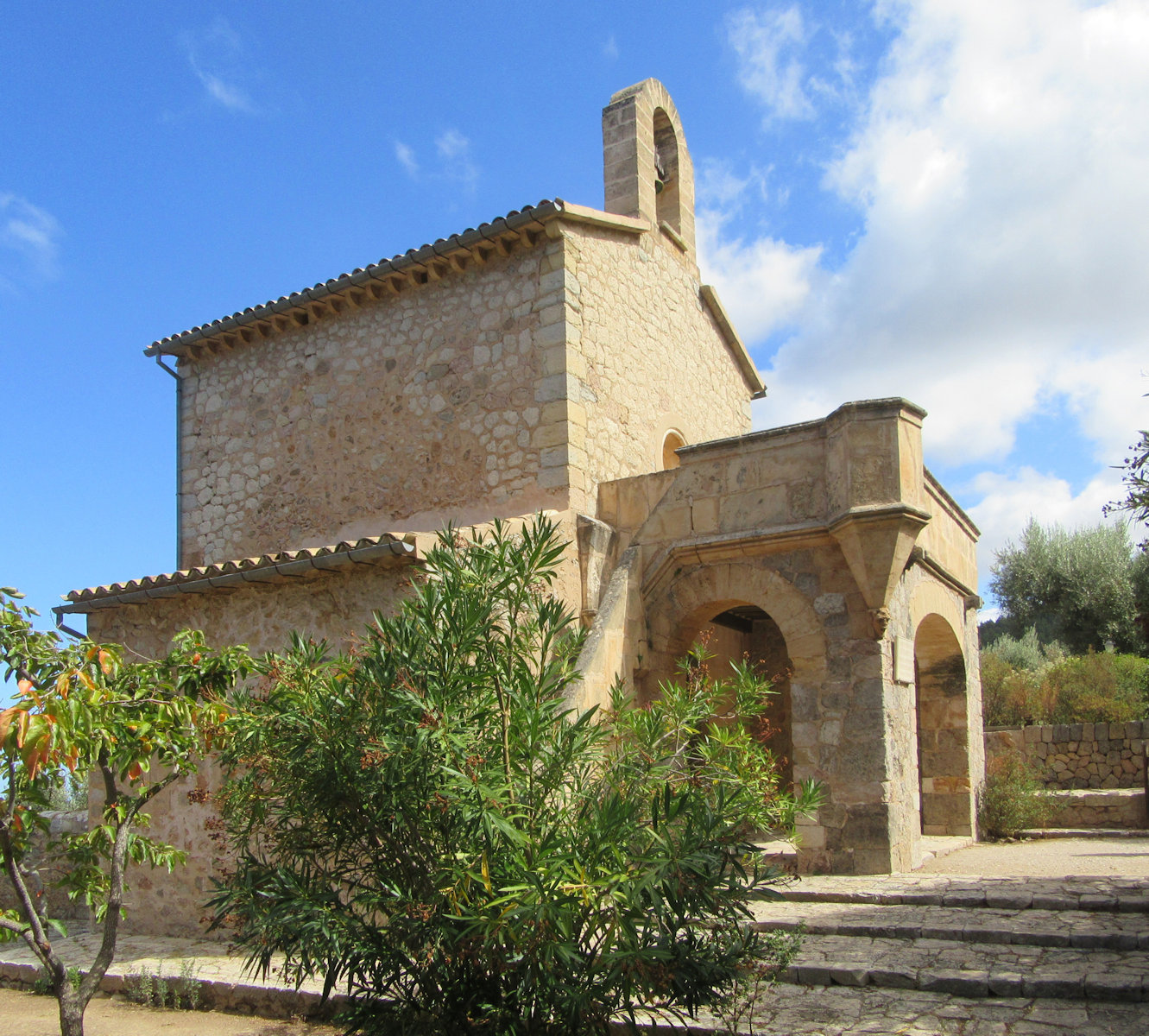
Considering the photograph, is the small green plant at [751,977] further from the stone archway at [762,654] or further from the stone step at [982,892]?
the stone archway at [762,654]

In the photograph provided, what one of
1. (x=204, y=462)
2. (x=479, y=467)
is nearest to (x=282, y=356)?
(x=204, y=462)

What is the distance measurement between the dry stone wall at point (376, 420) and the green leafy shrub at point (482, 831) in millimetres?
4937

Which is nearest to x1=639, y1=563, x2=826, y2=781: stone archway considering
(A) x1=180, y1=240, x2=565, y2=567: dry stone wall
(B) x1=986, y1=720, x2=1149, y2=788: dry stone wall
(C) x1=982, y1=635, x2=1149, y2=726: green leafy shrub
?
(A) x1=180, y1=240, x2=565, y2=567: dry stone wall

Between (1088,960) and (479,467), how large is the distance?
6.61 metres

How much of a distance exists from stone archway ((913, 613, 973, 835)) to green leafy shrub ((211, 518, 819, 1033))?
6.60 m

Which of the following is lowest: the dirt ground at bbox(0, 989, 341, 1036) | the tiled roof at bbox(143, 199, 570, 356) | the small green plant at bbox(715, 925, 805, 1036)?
the dirt ground at bbox(0, 989, 341, 1036)

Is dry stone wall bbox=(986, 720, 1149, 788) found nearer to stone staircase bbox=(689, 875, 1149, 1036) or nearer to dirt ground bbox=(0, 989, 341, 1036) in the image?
stone staircase bbox=(689, 875, 1149, 1036)

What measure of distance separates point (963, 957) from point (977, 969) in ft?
0.89

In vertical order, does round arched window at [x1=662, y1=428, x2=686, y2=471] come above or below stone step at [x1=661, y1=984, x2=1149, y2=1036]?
above

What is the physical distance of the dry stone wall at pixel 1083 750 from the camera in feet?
43.3

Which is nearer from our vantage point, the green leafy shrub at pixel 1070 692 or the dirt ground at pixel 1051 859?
the dirt ground at pixel 1051 859

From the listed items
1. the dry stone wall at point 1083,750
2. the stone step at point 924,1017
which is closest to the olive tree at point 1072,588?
the dry stone wall at point 1083,750

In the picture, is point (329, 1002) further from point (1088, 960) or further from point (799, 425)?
point (799, 425)

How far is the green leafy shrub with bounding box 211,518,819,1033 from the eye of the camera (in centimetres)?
383
